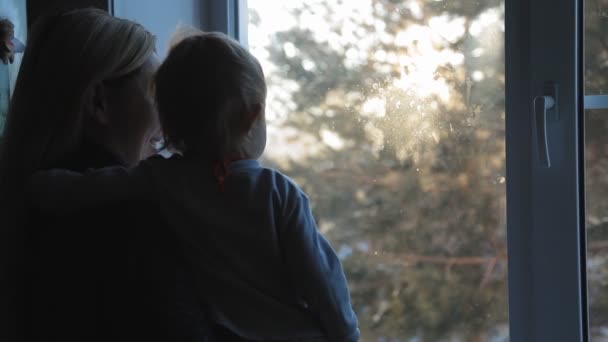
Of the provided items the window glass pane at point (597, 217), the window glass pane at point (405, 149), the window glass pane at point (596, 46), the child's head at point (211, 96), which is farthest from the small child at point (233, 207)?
the window glass pane at point (596, 46)

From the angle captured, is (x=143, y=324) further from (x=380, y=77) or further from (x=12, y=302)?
(x=380, y=77)

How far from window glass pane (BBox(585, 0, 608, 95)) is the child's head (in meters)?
0.61

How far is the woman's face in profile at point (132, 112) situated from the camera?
1.19 meters

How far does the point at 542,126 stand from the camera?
50.2 inches

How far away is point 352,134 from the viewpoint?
5.01 ft

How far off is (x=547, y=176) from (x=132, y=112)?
30.3 inches

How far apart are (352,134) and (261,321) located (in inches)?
21.1

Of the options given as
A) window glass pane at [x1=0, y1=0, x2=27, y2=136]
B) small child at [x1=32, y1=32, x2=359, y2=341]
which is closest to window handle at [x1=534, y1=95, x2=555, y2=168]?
small child at [x1=32, y1=32, x2=359, y2=341]

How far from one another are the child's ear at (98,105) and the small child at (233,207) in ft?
0.32

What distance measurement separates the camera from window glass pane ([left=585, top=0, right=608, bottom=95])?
1275mm

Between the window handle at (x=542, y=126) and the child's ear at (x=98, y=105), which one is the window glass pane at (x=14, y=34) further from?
the window handle at (x=542, y=126)

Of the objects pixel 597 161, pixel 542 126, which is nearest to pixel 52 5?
Answer: pixel 542 126

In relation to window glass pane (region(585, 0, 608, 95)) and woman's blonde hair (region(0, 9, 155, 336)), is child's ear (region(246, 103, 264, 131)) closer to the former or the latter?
woman's blonde hair (region(0, 9, 155, 336))

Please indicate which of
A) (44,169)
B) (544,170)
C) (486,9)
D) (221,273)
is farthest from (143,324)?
(486,9)
